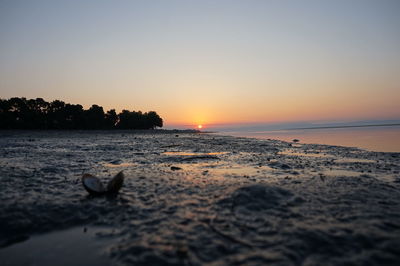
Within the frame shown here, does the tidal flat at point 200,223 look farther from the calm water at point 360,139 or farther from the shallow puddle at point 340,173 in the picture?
the calm water at point 360,139

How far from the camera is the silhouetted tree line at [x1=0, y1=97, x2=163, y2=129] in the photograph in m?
50.3

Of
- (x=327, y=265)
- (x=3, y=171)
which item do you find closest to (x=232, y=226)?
(x=327, y=265)

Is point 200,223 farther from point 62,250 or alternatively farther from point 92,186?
point 92,186

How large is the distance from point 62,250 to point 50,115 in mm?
61610

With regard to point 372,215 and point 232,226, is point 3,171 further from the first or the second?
point 372,215

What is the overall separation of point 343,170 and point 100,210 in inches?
351

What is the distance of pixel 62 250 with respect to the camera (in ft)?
11.2

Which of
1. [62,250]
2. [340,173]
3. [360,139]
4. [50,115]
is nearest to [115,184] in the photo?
[62,250]

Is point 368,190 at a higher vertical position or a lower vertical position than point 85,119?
lower

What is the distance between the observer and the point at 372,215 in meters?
4.46

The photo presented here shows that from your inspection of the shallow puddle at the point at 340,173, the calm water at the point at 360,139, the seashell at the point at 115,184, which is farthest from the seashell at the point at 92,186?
the calm water at the point at 360,139

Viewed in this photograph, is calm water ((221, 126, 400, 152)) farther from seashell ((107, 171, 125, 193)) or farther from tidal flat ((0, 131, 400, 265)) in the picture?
seashell ((107, 171, 125, 193))

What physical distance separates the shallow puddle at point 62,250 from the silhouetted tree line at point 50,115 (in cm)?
5857

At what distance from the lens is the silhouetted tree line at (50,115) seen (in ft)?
165
